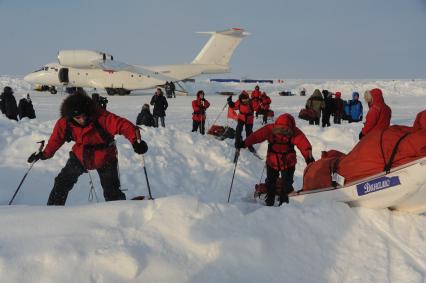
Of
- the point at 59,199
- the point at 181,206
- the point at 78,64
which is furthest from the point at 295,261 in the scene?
the point at 78,64

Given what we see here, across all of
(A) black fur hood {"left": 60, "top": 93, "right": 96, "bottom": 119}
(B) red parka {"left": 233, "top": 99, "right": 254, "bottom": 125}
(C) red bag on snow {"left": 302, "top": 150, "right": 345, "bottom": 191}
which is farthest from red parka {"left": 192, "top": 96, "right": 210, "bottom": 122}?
(A) black fur hood {"left": 60, "top": 93, "right": 96, "bottom": 119}

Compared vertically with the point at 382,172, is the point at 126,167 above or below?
below

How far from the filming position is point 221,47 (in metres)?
37.9

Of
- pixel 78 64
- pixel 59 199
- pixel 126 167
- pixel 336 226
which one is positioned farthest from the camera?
pixel 78 64

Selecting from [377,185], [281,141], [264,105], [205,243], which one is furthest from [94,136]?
[264,105]

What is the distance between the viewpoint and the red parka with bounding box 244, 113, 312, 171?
6352 millimetres

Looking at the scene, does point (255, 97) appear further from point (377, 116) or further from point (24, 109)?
point (24, 109)

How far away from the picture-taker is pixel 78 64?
3412 cm

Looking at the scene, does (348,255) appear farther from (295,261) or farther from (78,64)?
(78,64)

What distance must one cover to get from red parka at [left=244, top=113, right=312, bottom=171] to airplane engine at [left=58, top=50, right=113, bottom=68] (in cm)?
2939

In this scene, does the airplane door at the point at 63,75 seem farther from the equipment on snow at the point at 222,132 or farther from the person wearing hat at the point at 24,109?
the equipment on snow at the point at 222,132

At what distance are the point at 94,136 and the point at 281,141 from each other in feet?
9.08

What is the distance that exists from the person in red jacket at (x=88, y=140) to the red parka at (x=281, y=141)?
81.5 inches

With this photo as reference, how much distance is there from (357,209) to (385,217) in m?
0.28
